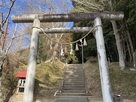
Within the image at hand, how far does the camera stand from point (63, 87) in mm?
11758

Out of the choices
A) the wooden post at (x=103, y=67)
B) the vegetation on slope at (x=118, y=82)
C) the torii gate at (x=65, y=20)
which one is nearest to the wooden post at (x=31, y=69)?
the torii gate at (x=65, y=20)

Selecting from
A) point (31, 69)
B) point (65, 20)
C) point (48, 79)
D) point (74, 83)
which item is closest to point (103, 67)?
point (65, 20)

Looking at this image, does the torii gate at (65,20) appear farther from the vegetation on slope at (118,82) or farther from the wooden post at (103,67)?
the vegetation on slope at (118,82)

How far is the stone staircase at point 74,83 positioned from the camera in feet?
35.3

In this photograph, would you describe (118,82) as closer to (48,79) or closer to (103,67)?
(48,79)

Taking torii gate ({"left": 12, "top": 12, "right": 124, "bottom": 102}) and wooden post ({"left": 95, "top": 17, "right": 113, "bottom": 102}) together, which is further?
torii gate ({"left": 12, "top": 12, "right": 124, "bottom": 102})

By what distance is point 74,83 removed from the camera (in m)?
12.3

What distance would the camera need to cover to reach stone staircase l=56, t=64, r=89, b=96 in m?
10.8

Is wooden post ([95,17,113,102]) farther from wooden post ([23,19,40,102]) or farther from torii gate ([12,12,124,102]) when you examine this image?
wooden post ([23,19,40,102])

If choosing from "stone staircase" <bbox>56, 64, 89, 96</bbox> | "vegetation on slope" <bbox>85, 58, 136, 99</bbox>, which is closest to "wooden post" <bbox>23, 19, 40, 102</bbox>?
"stone staircase" <bbox>56, 64, 89, 96</bbox>

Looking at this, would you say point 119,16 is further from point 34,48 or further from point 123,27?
point 123,27

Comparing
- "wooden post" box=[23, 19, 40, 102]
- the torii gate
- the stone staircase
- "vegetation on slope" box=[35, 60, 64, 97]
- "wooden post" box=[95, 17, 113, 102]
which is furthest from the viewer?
"vegetation on slope" box=[35, 60, 64, 97]

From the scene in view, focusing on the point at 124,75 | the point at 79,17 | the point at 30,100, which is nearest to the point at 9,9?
the point at 79,17

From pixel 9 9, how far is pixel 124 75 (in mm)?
8709
